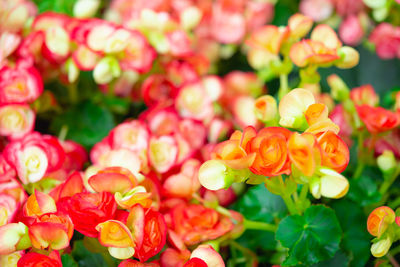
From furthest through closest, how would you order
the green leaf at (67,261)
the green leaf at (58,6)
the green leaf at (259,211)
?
the green leaf at (58,6) < the green leaf at (259,211) < the green leaf at (67,261)

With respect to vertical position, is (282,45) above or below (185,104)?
above

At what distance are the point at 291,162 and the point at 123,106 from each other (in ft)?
1.51

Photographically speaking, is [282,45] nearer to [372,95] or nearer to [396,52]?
[372,95]

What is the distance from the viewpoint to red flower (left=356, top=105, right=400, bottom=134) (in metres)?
0.57

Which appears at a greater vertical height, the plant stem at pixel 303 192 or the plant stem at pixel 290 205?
the plant stem at pixel 303 192

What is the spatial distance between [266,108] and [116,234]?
235 mm

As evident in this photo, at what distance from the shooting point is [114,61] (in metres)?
0.69

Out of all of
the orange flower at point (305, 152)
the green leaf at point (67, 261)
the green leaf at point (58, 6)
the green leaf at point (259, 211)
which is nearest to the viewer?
the orange flower at point (305, 152)

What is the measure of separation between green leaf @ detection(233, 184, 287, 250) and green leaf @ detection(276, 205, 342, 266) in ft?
0.32

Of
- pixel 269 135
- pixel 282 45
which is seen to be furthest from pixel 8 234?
pixel 282 45

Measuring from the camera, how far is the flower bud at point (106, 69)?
0.67 meters

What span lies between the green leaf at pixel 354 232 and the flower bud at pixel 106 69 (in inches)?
15.4

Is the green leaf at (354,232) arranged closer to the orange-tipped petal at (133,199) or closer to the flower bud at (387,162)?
the flower bud at (387,162)

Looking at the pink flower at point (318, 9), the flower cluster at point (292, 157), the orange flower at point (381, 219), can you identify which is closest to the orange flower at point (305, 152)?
the flower cluster at point (292, 157)
